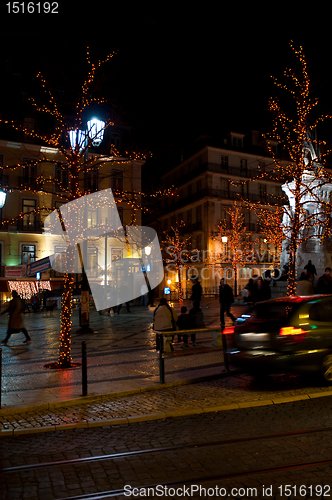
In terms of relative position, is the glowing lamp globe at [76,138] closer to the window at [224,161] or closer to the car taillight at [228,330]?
the car taillight at [228,330]

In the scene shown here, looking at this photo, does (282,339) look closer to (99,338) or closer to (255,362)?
(255,362)

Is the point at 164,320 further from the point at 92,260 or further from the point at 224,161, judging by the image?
the point at 224,161

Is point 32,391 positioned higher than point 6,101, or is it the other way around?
point 6,101

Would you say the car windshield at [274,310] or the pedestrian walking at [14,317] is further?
the pedestrian walking at [14,317]

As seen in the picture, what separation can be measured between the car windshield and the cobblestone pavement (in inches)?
70.4

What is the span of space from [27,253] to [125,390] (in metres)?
32.6

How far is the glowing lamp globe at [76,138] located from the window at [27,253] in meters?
29.0

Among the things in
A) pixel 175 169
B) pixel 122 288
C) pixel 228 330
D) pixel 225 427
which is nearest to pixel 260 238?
pixel 175 169

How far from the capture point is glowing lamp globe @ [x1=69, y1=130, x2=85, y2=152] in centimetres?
1011

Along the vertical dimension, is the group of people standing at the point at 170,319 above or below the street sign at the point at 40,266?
below

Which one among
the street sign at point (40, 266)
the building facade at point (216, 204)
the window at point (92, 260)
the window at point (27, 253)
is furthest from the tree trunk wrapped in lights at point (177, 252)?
the street sign at point (40, 266)

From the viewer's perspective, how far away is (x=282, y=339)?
7.10 m

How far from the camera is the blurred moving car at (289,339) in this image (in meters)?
7.09

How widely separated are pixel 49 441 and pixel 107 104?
857 centimetres
